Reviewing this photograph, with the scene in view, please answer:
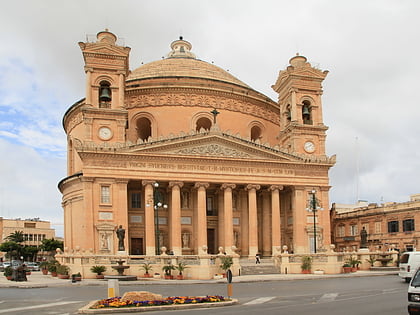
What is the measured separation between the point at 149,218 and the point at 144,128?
15.3 metres

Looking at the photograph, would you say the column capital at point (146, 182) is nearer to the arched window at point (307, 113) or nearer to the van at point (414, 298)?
the arched window at point (307, 113)

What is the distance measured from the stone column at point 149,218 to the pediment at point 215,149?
3273 millimetres

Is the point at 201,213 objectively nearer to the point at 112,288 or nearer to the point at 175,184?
the point at 175,184

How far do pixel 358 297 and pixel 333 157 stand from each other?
33399 millimetres

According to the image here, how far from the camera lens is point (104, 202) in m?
45.3

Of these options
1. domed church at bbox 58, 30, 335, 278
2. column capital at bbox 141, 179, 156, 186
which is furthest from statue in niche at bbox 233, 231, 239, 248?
column capital at bbox 141, 179, 156, 186

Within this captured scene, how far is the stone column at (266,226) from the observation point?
172ft

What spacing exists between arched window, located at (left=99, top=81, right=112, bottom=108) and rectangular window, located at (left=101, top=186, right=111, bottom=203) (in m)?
9.26

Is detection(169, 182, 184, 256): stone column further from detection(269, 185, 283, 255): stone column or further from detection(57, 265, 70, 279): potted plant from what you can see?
detection(57, 265, 70, 279): potted plant

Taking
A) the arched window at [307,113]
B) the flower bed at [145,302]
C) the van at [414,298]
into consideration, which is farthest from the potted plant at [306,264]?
the van at [414,298]

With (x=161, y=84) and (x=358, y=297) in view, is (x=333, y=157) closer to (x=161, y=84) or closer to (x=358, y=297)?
(x=161, y=84)

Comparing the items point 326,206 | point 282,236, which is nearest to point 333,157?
point 326,206

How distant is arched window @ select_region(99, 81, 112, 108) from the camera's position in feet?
164

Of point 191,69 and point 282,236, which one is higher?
point 191,69
